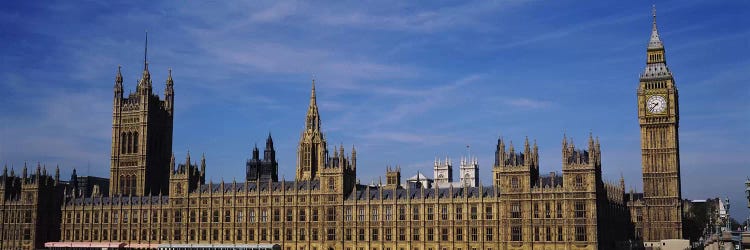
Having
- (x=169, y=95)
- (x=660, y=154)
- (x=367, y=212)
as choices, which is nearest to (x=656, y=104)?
(x=660, y=154)

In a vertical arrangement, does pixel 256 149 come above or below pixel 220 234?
above

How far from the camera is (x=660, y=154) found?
163500 millimetres

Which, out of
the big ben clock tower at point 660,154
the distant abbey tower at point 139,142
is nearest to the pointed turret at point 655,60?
the big ben clock tower at point 660,154

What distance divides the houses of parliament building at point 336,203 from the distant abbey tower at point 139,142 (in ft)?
0.86

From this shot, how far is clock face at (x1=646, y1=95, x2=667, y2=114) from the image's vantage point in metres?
165

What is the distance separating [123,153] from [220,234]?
150 feet

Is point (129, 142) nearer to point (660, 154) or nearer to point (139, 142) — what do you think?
point (139, 142)

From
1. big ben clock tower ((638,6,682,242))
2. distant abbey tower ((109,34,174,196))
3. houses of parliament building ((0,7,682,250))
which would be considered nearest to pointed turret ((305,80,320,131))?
houses of parliament building ((0,7,682,250))

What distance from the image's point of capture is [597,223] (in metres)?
124

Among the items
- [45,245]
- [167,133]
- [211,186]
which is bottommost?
[45,245]

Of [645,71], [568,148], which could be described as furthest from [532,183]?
[645,71]

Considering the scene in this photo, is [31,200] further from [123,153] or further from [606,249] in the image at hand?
[606,249]

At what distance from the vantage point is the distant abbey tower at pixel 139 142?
18575 centimetres

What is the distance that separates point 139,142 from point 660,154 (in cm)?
10812
